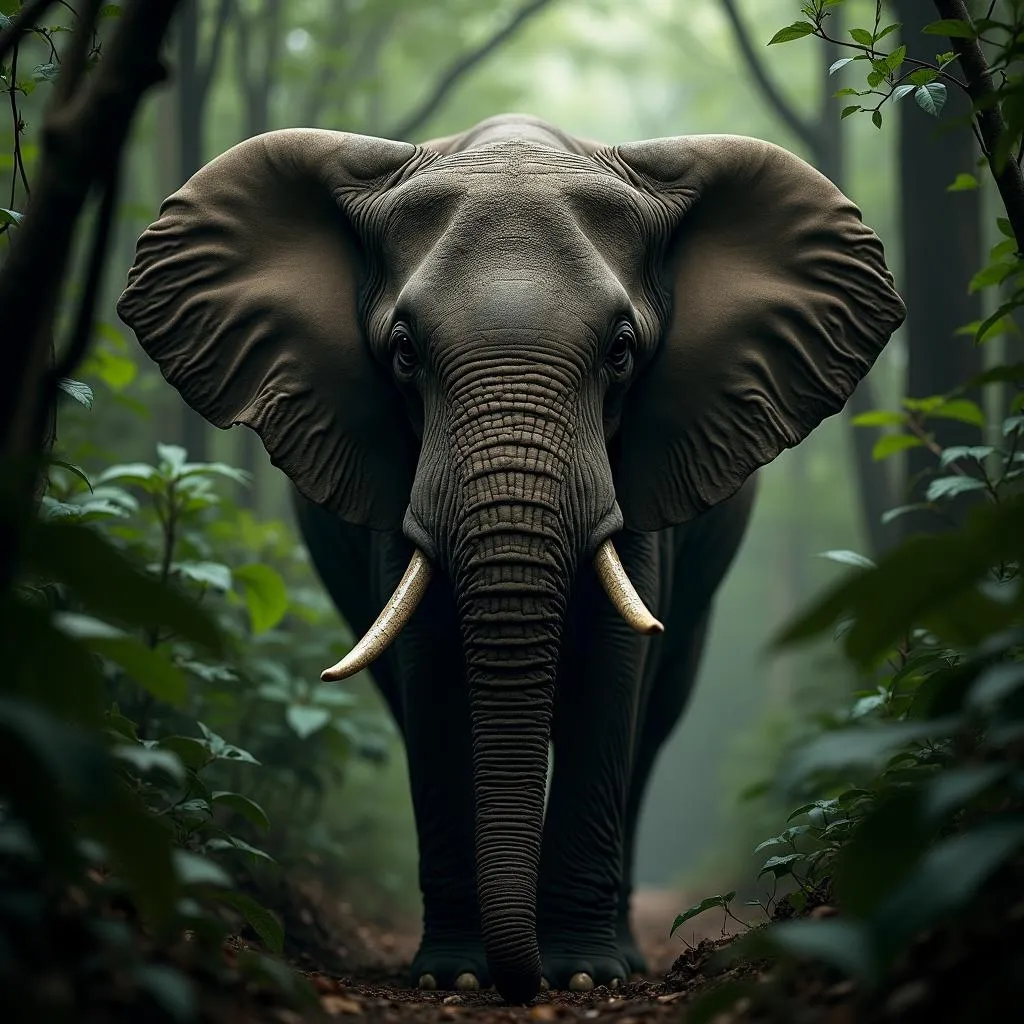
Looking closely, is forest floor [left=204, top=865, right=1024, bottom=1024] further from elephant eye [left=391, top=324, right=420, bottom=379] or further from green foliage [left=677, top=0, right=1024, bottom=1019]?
elephant eye [left=391, top=324, right=420, bottom=379]

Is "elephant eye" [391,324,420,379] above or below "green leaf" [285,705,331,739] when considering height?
above

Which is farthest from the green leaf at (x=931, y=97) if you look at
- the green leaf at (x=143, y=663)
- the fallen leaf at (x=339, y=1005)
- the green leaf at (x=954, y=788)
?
the fallen leaf at (x=339, y=1005)

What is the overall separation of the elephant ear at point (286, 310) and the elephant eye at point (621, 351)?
934 mm

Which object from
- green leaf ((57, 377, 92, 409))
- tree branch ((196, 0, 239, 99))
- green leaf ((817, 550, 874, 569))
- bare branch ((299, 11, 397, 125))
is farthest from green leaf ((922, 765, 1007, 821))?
bare branch ((299, 11, 397, 125))

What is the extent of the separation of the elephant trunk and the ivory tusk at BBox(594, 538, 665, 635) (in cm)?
22

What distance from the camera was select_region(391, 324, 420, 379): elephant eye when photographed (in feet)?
18.6

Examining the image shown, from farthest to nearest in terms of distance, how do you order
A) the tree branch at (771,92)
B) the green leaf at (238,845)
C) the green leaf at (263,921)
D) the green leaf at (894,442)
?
the tree branch at (771,92)
the green leaf at (894,442)
the green leaf at (238,845)
the green leaf at (263,921)

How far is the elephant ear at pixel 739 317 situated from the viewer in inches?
243

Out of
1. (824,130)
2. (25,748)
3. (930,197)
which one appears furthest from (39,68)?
(824,130)

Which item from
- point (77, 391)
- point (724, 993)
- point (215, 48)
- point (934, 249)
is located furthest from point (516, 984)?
point (215, 48)

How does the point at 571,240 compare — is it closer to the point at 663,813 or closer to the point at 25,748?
the point at 25,748

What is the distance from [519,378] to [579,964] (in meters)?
2.30

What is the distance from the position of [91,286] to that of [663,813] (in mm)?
40511

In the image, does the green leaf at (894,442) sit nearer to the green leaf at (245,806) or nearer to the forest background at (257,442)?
the forest background at (257,442)
